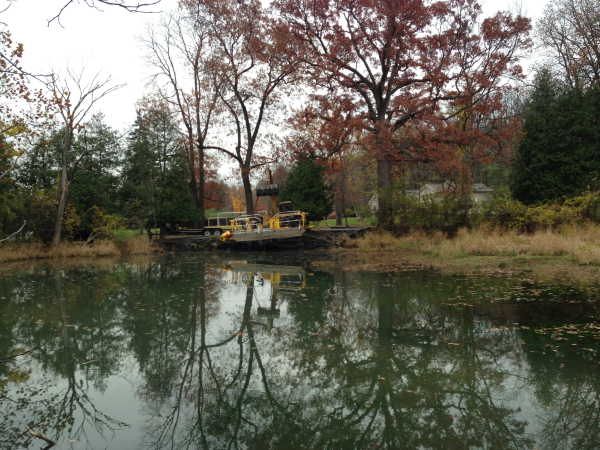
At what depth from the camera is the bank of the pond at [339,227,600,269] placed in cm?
1443

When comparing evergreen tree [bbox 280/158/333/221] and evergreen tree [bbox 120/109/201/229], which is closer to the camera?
evergreen tree [bbox 120/109/201/229]

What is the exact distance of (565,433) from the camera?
4016 millimetres

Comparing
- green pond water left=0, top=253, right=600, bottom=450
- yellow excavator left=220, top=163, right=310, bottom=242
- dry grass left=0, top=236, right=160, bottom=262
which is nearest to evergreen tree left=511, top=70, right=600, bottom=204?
yellow excavator left=220, top=163, right=310, bottom=242

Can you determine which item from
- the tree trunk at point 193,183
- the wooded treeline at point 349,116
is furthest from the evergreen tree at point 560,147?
the tree trunk at point 193,183

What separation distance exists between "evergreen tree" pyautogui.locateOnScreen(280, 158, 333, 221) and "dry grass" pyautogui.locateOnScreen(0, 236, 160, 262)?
1121 centimetres

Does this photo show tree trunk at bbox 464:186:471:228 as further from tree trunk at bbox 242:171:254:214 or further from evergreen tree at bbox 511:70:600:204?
tree trunk at bbox 242:171:254:214

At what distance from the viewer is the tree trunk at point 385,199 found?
22031 mm

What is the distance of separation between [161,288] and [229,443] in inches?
363

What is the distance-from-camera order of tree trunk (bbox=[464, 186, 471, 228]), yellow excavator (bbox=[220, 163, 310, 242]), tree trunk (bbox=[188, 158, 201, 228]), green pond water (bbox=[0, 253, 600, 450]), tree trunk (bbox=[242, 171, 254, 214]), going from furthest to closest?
tree trunk (bbox=[188, 158, 201, 228]), tree trunk (bbox=[242, 171, 254, 214]), yellow excavator (bbox=[220, 163, 310, 242]), tree trunk (bbox=[464, 186, 471, 228]), green pond water (bbox=[0, 253, 600, 450])

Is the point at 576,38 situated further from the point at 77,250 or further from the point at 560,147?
the point at 77,250

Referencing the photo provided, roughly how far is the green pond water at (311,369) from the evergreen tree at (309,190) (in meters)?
21.3

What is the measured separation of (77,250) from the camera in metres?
23.2

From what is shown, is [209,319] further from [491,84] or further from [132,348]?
[491,84]

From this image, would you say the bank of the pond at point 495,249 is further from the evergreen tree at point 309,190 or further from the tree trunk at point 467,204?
the evergreen tree at point 309,190
